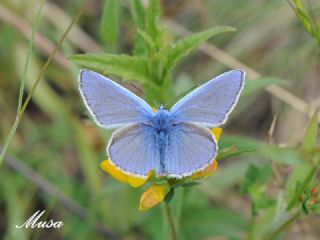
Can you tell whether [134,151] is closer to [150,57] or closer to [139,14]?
[150,57]

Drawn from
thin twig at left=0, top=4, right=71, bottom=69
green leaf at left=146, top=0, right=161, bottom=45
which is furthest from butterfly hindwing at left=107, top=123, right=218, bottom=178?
thin twig at left=0, top=4, right=71, bottom=69

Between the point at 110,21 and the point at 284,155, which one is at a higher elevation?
the point at 110,21

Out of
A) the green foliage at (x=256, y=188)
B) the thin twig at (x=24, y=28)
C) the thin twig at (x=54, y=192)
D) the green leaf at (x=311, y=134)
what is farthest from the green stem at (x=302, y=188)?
the thin twig at (x=24, y=28)

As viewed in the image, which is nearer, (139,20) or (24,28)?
(139,20)

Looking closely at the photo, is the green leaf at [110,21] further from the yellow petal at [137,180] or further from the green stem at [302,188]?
the green stem at [302,188]

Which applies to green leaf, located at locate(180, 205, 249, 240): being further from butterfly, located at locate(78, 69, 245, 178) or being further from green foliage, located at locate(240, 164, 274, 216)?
butterfly, located at locate(78, 69, 245, 178)

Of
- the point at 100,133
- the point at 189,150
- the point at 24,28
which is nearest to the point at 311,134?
the point at 189,150

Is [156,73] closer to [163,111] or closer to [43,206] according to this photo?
[163,111]
